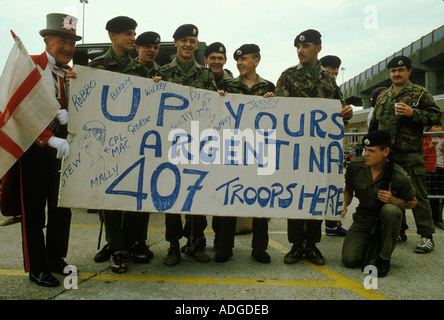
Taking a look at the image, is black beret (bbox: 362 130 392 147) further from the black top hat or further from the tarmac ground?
the black top hat

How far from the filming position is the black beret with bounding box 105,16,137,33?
3398 millimetres

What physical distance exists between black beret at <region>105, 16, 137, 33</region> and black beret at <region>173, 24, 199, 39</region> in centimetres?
48

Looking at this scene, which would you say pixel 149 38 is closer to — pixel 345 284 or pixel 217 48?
pixel 217 48

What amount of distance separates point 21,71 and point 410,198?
3.65 meters

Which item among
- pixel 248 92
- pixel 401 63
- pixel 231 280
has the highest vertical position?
pixel 401 63

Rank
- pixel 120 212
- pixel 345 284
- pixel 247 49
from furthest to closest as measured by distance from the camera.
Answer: pixel 247 49, pixel 120 212, pixel 345 284

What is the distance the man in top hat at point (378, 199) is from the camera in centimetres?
346

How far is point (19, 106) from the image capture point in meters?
2.87

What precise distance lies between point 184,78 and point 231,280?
2.02m

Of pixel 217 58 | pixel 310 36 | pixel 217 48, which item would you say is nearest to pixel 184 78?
pixel 217 58

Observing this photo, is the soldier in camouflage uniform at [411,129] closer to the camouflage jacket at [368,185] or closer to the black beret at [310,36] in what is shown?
the camouflage jacket at [368,185]

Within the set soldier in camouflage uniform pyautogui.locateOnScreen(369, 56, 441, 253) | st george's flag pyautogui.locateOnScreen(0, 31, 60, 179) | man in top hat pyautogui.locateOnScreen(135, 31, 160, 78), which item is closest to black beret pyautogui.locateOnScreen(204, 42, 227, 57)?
man in top hat pyautogui.locateOnScreen(135, 31, 160, 78)

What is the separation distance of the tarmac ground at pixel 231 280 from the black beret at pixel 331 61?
2686 millimetres

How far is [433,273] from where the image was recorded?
11.4 ft
